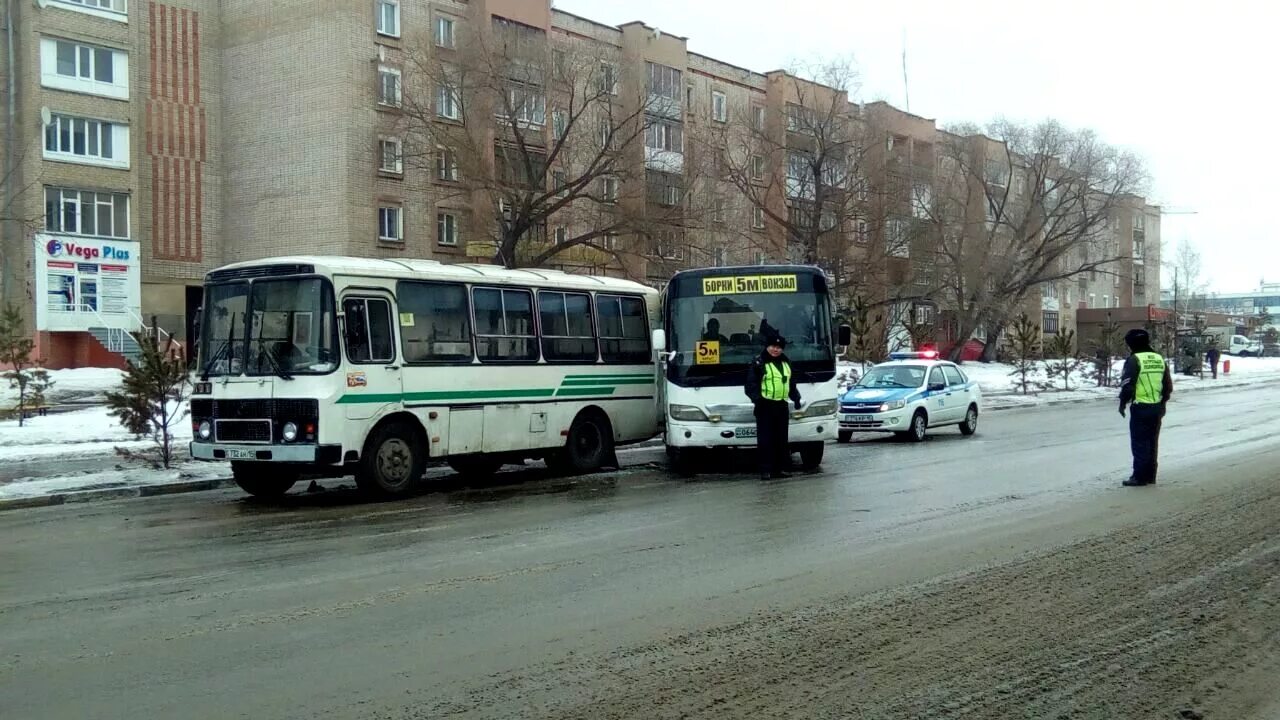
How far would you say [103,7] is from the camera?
43.6 meters

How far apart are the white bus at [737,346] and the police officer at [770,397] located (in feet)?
2.39

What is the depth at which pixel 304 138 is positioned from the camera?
1772 inches

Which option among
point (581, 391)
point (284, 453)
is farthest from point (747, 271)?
point (284, 453)

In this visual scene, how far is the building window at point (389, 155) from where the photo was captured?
4478cm

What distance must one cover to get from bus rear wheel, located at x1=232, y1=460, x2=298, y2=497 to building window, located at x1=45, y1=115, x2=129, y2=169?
111ft

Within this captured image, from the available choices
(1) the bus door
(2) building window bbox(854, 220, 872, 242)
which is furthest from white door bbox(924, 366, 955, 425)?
(2) building window bbox(854, 220, 872, 242)

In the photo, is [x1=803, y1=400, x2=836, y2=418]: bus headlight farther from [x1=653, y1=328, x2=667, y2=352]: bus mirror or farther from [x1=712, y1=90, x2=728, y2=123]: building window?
[x1=712, y1=90, x2=728, y2=123]: building window

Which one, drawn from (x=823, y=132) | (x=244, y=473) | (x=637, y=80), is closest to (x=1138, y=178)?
(x=823, y=132)

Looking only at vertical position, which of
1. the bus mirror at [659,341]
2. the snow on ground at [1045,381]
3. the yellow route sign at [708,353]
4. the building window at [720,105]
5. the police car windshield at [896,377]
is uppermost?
the building window at [720,105]

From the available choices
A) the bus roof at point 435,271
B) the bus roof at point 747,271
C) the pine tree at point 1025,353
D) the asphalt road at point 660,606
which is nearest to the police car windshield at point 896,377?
the bus roof at point 747,271

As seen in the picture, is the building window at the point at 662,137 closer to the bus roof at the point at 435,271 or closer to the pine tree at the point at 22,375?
the pine tree at the point at 22,375

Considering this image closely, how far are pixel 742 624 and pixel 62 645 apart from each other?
3862 millimetres

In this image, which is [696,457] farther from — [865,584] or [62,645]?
[62,645]

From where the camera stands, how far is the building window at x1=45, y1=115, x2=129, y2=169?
42.6 m
